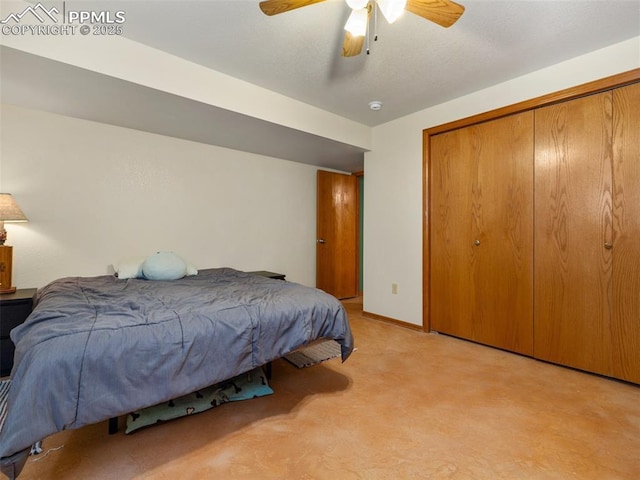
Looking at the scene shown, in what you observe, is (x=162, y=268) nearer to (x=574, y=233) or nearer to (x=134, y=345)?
(x=134, y=345)

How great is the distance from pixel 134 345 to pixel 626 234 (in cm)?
304

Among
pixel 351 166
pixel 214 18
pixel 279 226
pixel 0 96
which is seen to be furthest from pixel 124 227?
pixel 351 166

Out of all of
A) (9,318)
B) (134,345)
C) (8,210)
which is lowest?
(9,318)

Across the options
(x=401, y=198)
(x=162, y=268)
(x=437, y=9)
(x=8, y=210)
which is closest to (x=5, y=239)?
(x=8, y=210)

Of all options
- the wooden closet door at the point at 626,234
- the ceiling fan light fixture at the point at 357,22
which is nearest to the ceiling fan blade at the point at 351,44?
the ceiling fan light fixture at the point at 357,22

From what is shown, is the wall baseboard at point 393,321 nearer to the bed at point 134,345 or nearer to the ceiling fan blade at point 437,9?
the bed at point 134,345

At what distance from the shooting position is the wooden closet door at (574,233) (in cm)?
216

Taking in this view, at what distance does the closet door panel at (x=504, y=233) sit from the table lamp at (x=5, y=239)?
380 cm

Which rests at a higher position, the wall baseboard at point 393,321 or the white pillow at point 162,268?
the white pillow at point 162,268

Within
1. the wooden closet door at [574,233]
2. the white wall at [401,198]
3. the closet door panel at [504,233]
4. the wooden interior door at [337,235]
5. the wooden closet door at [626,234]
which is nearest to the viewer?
the wooden closet door at [626,234]

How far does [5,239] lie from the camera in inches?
93.0

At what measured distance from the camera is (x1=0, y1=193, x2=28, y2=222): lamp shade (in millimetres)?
2229

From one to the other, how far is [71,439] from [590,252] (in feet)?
11.2

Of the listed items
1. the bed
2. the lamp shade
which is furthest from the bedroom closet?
the lamp shade
